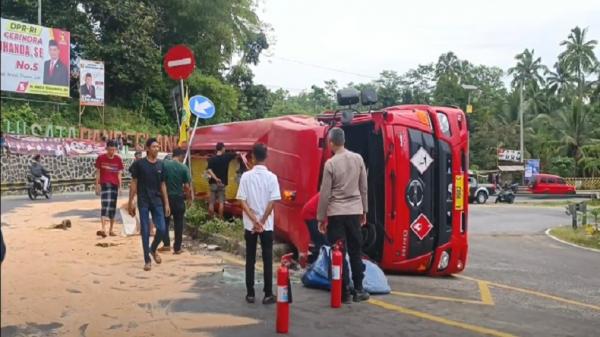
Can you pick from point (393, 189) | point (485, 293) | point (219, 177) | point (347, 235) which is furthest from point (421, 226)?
point (219, 177)

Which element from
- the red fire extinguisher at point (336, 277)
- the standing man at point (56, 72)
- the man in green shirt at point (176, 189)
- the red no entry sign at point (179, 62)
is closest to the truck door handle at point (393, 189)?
the red fire extinguisher at point (336, 277)

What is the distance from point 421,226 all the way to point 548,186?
122ft

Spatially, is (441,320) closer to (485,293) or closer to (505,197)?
(485,293)

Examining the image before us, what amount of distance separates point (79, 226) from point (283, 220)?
489 cm

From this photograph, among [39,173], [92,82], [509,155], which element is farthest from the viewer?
[509,155]

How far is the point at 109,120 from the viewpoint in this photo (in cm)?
2012

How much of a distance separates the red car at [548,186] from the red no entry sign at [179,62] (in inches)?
1414

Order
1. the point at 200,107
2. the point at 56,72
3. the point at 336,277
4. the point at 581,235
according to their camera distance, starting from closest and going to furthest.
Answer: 1. the point at 336,277
2. the point at 200,107
3. the point at 581,235
4. the point at 56,72

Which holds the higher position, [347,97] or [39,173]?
[347,97]

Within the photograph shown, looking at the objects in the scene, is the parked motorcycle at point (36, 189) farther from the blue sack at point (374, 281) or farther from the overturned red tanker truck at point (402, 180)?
the blue sack at point (374, 281)

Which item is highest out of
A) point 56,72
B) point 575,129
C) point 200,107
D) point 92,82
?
point 575,129

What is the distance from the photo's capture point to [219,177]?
11.0 metres

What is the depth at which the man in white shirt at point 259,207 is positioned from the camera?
20.7 feet

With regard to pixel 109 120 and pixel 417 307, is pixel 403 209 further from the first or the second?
pixel 109 120
